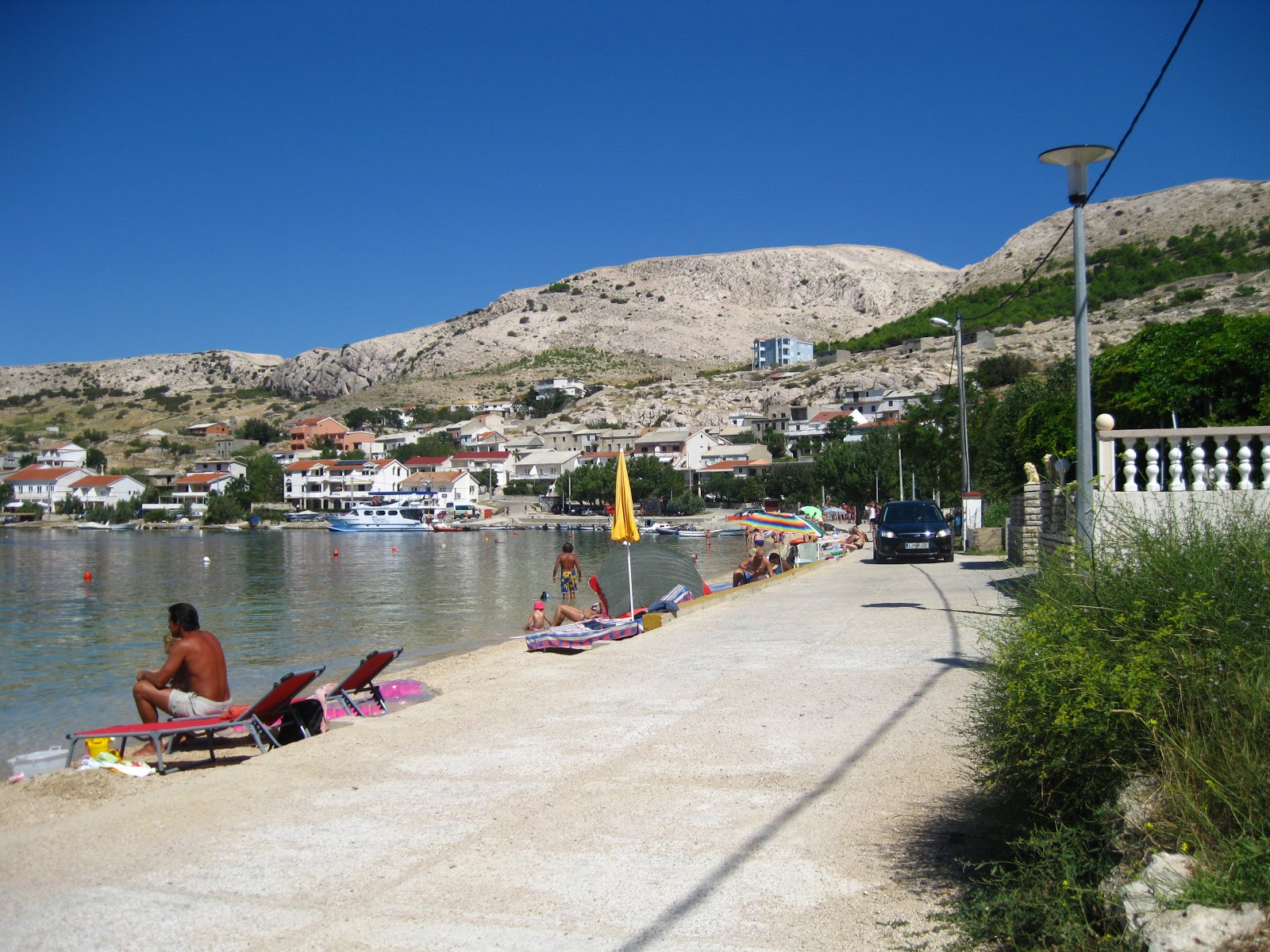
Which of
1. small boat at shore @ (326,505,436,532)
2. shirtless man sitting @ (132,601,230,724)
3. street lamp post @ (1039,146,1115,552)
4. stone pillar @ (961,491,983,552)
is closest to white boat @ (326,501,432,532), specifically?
small boat at shore @ (326,505,436,532)

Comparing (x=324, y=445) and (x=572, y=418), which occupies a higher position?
(x=572, y=418)

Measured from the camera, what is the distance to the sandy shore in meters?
4.01

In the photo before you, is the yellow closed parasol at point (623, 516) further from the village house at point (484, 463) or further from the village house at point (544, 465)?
the village house at point (484, 463)

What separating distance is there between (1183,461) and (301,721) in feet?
31.5

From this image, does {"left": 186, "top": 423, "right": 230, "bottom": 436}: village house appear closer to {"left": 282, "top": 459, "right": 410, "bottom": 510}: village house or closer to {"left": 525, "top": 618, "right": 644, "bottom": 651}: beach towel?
{"left": 282, "top": 459, "right": 410, "bottom": 510}: village house

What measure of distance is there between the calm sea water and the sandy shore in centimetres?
586

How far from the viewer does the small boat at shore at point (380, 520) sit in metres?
94.6

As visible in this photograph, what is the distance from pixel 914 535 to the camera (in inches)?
982

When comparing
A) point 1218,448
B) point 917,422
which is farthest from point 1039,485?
point 917,422

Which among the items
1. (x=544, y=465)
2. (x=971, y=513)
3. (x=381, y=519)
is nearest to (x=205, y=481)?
(x=381, y=519)

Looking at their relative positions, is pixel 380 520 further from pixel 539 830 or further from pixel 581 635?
pixel 539 830

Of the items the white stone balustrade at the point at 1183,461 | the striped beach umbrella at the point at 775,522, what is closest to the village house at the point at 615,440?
the striped beach umbrella at the point at 775,522

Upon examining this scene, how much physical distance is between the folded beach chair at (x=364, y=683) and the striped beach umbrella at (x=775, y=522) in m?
17.2

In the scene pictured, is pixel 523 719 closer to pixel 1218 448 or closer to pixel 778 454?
pixel 1218 448
